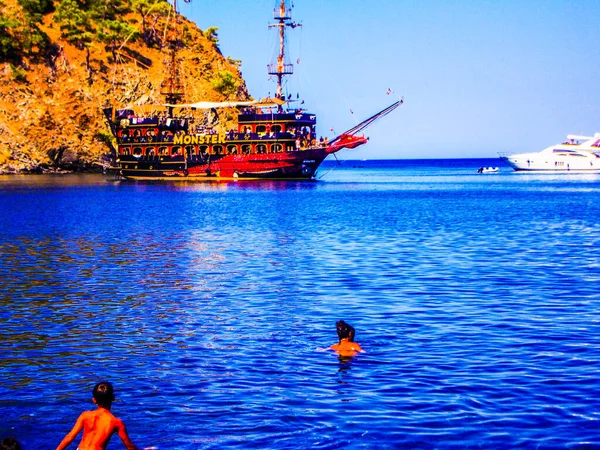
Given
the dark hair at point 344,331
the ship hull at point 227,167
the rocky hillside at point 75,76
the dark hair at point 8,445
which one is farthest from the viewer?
the rocky hillside at point 75,76

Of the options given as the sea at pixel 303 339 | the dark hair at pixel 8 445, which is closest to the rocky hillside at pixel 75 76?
the sea at pixel 303 339

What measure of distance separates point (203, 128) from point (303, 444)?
365 feet

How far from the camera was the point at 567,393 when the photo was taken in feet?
41.0

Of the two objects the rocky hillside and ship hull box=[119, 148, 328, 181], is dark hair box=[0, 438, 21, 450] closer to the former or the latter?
ship hull box=[119, 148, 328, 181]

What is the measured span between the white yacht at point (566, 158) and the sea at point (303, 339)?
106 m

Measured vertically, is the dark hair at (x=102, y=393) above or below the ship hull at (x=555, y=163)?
below

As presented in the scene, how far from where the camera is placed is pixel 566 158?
143 m

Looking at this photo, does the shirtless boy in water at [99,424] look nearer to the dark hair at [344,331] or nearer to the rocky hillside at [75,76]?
the dark hair at [344,331]

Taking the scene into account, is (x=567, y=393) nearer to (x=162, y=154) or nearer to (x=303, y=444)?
(x=303, y=444)

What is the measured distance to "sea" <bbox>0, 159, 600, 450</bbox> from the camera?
444 inches

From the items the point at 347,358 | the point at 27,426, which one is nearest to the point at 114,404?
the point at 27,426

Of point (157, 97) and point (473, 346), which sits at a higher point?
point (157, 97)

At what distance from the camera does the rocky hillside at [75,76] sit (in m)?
115

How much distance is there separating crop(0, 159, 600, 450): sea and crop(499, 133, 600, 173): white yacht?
349 feet
